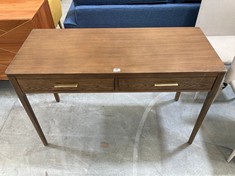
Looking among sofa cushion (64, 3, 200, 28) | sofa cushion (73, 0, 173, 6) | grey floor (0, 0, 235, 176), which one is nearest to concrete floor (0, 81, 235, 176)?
grey floor (0, 0, 235, 176)

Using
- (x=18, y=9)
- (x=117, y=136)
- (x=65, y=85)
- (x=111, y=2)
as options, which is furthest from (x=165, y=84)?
(x=18, y=9)

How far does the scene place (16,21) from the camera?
134 centimetres

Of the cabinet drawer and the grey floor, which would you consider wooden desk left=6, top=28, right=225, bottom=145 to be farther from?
the grey floor

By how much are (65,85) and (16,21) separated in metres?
0.78

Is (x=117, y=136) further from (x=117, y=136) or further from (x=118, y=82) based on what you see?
(x=118, y=82)

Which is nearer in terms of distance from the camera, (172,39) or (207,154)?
(172,39)

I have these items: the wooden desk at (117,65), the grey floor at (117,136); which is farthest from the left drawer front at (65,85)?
the grey floor at (117,136)

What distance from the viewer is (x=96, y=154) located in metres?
1.33

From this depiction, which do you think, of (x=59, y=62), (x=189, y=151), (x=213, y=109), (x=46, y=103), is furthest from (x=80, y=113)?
(x=213, y=109)

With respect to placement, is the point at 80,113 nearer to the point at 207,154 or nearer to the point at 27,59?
the point at 27,59

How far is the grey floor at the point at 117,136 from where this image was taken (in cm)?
126

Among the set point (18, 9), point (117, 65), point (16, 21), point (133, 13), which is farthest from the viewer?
point (133, 13)

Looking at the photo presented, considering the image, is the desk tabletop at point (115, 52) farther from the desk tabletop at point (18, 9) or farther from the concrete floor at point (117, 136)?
the concrete floor at point (117, 136)

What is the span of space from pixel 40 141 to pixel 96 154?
0.45 metres
